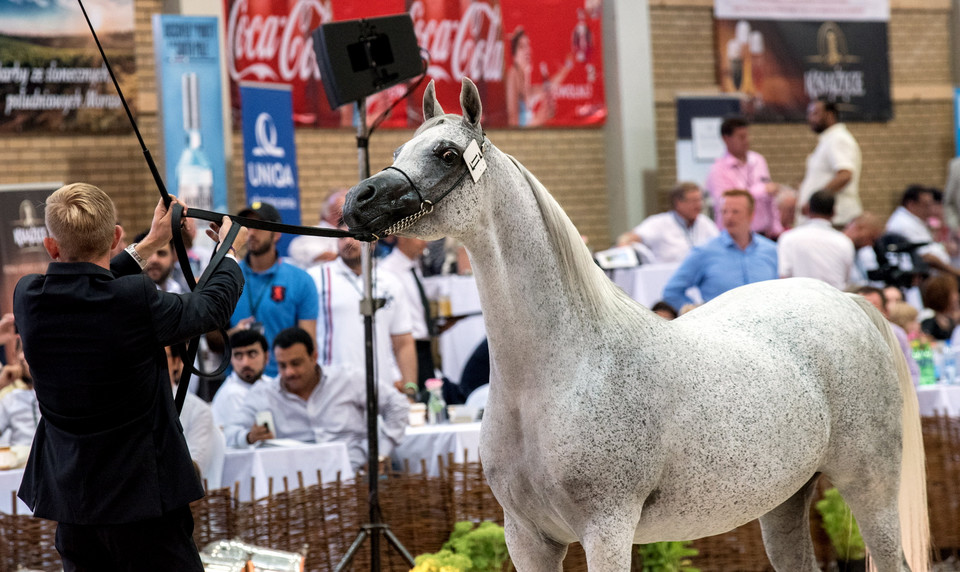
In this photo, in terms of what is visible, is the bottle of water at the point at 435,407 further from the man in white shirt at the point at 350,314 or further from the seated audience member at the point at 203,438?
the seated audience member at the point at 203,438

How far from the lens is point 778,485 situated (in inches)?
119

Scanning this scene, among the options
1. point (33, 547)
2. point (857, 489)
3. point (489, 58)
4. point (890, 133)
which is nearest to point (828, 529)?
point (857, 489)

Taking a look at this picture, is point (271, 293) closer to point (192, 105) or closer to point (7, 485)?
point (7, 485)

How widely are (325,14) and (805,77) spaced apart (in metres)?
6.33

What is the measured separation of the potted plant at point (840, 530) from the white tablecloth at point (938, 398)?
1634 millimetres

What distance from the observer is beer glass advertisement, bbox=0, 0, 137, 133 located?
10242 millimetres

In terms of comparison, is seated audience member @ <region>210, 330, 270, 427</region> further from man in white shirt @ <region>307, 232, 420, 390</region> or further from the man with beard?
man in white shirt @ <region>307, 232, 420, 390</region>

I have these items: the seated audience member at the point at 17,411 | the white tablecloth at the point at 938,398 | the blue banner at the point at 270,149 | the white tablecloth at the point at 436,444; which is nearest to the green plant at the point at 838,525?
the white tablecloth at the point at 938,398

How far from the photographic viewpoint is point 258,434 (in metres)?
5.58

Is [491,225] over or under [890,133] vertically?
under

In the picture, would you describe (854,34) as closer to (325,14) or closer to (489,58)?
(489,58)

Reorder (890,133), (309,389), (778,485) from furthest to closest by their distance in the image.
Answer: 1. (890,133)
2. (309,389)
3. (778,485)

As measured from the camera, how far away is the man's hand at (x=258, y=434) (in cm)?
558

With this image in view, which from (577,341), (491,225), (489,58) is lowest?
(577,341)
